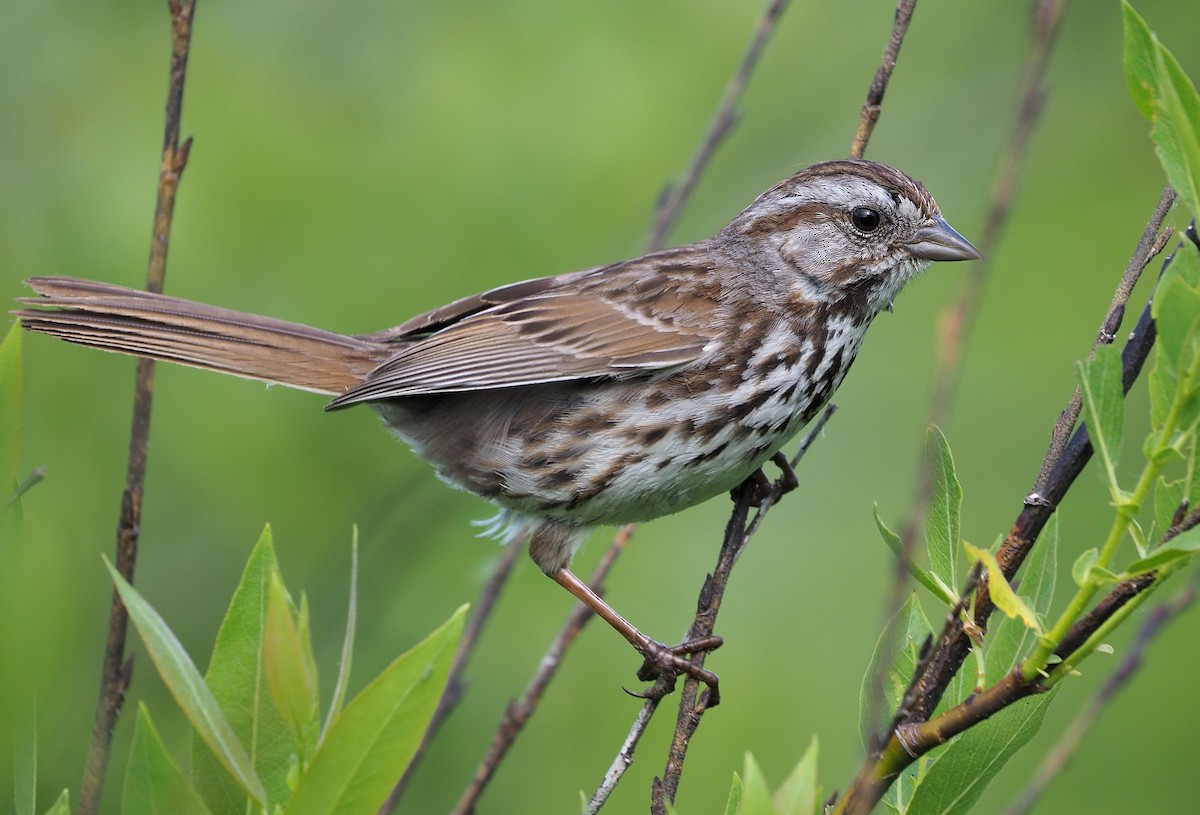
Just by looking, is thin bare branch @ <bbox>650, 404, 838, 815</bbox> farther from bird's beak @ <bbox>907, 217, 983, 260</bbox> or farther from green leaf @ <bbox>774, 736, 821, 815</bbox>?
bird's beak @ <bbox>907, 217, 983, 260</bbox>

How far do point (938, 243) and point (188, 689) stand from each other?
2682mm

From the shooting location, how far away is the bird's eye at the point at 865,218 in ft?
12.5

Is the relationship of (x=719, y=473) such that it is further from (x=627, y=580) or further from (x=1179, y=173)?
(x=1179, y=173)

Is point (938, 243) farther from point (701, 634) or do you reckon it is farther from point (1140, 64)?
point (1140, 64)

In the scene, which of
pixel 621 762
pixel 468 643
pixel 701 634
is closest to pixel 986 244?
pixel 621 762

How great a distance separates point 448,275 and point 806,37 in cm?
190

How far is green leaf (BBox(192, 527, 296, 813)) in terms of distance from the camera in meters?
1.94

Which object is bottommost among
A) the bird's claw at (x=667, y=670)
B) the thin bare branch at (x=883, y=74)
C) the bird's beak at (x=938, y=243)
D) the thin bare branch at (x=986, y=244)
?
the bird's claw at (x=667, y=670)

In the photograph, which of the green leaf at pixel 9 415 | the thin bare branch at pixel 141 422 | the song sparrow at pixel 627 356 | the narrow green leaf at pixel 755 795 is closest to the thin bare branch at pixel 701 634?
the narrow green leaf at pixel 755 795

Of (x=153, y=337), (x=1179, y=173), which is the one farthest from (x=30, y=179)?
(x=1179, y=173)

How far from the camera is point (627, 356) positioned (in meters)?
3.83

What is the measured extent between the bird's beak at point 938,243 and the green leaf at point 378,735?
2433mm

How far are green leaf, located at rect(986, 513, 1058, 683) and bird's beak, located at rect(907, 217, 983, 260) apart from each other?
5.79 ft

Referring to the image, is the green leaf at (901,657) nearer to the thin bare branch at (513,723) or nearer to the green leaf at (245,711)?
the thin bare branch at (513,723)
